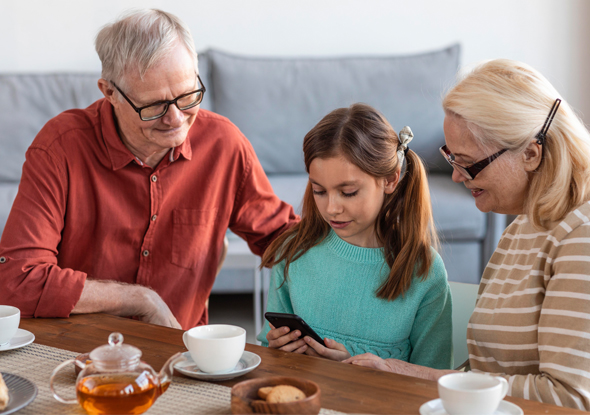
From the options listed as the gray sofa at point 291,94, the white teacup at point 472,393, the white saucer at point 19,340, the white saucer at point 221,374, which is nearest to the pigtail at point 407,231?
the white saucer at point 221,374

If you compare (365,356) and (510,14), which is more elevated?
(510,14)

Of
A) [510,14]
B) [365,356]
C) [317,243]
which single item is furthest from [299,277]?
[510,14]

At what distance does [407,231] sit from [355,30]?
2615 millimetres

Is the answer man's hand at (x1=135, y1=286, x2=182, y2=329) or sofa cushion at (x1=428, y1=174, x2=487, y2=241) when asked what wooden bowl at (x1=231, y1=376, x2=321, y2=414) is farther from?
sofa cushion at (x1=428, y1=174, x2=487, y2=241)

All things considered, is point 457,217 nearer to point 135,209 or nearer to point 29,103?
point 135,209

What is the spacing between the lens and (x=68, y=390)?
3.02 ft

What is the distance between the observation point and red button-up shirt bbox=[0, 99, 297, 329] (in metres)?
1.51

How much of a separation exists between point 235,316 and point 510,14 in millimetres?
2465

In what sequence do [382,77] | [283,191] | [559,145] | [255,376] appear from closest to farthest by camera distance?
[255,376], [559,145], [283,191], [382,77]

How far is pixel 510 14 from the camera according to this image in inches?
151

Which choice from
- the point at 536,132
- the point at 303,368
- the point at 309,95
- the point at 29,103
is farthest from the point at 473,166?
the point at 29,103

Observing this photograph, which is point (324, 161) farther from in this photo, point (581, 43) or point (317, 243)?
point (581, 43)

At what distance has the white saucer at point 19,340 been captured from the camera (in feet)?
3.55

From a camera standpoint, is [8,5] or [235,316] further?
[8,5]
